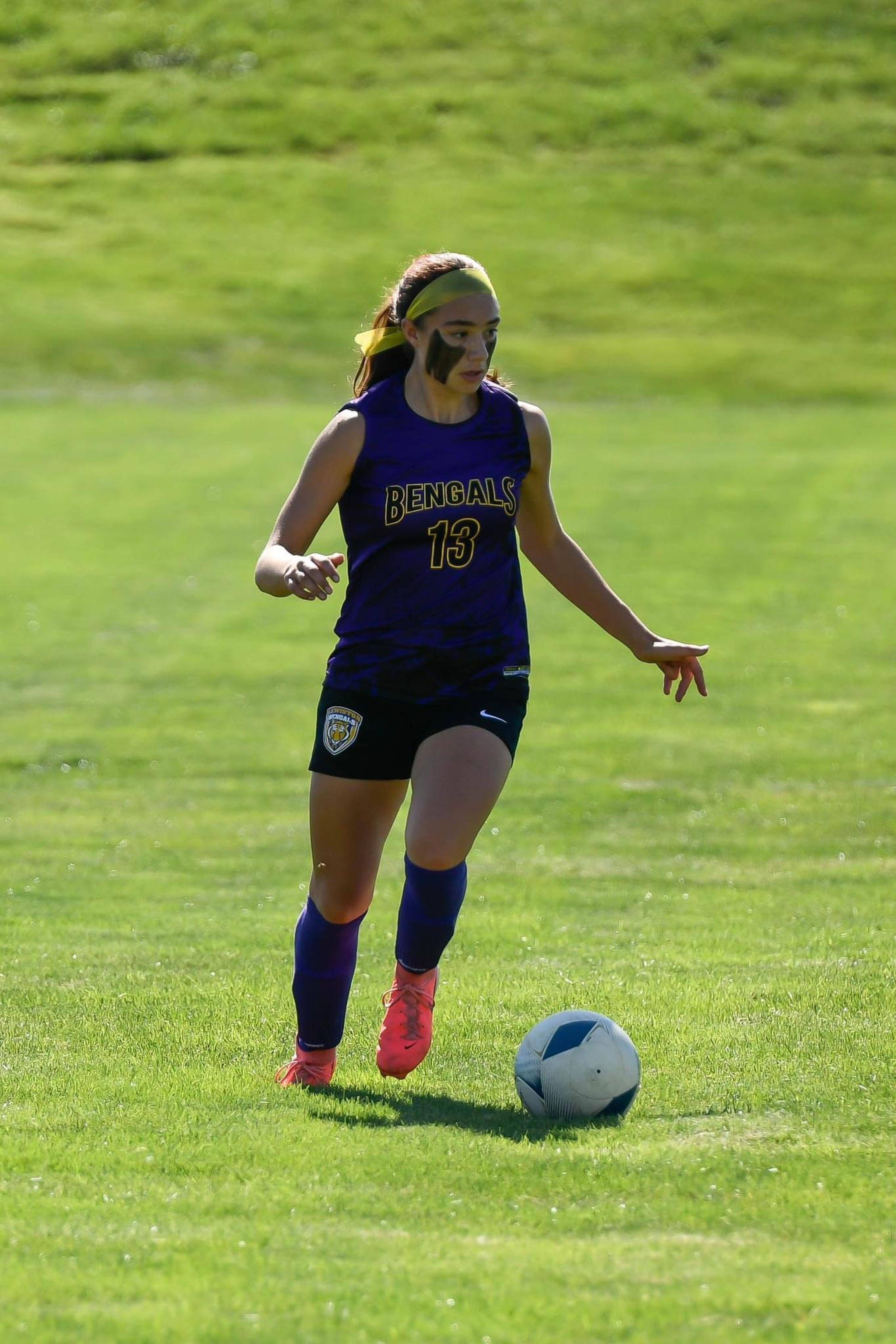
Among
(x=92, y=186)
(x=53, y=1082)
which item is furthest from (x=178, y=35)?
(x=53, y=1082)

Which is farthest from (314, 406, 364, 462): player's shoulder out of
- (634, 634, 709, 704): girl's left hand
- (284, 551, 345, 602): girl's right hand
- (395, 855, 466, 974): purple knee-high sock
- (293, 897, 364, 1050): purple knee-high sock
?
(293, 897, 364, 1050): purple knee-high sock

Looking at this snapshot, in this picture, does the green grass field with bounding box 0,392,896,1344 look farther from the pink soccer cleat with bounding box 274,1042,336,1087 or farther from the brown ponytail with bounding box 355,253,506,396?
the brown ponytail with bounding box 355,253,506,396

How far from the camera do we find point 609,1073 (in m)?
6.05

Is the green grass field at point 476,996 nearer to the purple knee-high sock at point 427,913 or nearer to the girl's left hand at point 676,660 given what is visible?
the purple knee-high sock at point 427,913

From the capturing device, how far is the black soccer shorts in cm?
621

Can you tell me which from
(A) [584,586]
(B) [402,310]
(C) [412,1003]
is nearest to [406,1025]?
(C) [412,1003]

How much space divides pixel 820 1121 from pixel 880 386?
46778mm

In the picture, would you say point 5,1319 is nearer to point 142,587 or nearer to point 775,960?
point 775,960

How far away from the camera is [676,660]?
267 inches

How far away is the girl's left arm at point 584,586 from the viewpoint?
6.62 m

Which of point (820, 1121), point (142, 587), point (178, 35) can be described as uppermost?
point (178, 35)

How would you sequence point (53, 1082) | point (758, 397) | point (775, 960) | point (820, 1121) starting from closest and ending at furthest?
1. point (820, 1121)
2. point (53, 1082)
3. point (775, 960)
4. point (758, 397)

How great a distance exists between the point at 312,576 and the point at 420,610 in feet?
1.75

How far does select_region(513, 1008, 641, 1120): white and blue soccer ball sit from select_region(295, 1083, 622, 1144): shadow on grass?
1.6 inches
